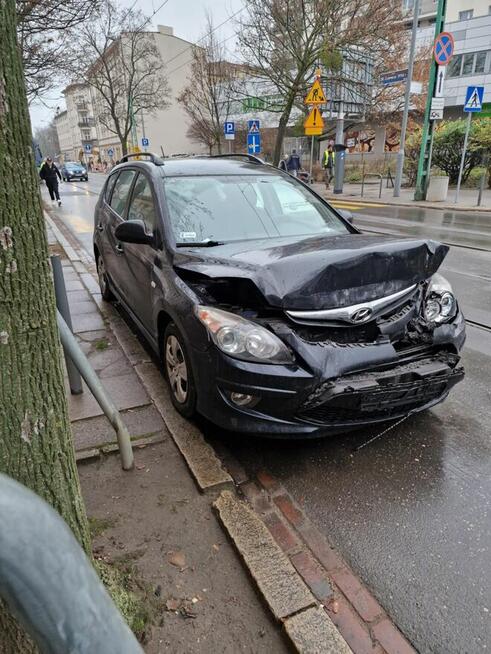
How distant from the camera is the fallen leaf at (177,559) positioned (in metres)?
2.21

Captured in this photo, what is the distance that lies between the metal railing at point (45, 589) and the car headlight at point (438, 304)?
2764 mm

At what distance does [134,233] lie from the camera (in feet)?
11.6

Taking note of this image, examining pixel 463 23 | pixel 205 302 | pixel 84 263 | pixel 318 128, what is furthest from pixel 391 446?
pixel 463 23

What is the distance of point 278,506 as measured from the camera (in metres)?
2.62

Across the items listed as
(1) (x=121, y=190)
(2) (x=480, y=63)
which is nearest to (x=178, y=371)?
(1) (x=121, y=190)

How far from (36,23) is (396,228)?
28.4 feet

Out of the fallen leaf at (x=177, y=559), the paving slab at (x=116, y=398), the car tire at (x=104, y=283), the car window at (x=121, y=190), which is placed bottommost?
the paving slab at (x=116, y=398)

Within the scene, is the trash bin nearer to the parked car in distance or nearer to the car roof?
the car roof

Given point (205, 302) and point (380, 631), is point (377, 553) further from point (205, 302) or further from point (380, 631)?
point (205, 302)

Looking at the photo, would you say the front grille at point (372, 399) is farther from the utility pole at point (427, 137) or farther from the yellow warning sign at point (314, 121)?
the utility pole at point (427, 137)

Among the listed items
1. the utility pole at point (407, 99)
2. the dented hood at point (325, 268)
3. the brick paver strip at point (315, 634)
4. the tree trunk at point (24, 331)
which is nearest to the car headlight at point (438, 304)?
the dented hood at point (325, 268)

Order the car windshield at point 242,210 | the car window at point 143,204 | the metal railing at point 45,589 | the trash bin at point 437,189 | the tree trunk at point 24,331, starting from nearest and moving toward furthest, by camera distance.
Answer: the metal railing at point 45,589
the tree trunk at point 24,331
the car windshield at point 242,210
the car window at point 143,204
the trash bin at point 437,189

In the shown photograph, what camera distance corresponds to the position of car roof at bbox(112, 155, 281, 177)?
165 inches

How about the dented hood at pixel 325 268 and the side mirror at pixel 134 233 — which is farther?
the side mirror at pixel 134 233
